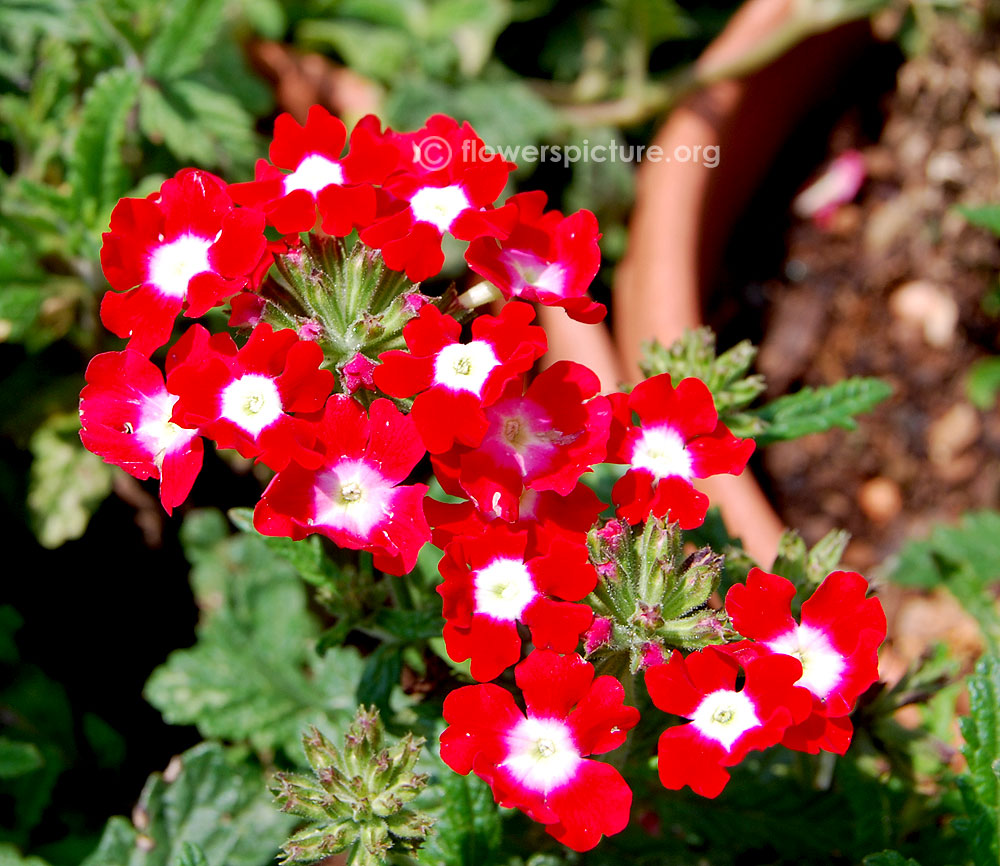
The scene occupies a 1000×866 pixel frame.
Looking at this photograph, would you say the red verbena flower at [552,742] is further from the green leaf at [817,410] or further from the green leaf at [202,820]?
the green leaf at [202,820]

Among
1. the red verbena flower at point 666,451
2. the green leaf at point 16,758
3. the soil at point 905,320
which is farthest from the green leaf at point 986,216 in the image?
the green leaf at point 16,758

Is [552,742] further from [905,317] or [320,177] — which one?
[905,317]

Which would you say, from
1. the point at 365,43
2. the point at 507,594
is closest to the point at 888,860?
the point at 507,594

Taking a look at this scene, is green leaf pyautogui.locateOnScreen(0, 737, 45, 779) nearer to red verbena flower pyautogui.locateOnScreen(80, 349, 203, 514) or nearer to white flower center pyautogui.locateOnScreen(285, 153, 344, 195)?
red verbena flower pyautogui.locateOnScreen(80, 349, 203, 514)

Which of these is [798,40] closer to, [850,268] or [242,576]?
[850,268]

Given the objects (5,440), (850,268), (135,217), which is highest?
(850,268)

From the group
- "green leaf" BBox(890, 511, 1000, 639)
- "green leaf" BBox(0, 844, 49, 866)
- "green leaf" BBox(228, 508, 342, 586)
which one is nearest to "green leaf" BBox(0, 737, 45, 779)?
"green leaf" BBox(0, 844, 49, 866)

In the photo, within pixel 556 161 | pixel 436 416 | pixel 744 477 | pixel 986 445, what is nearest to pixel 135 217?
pixel 436 416
